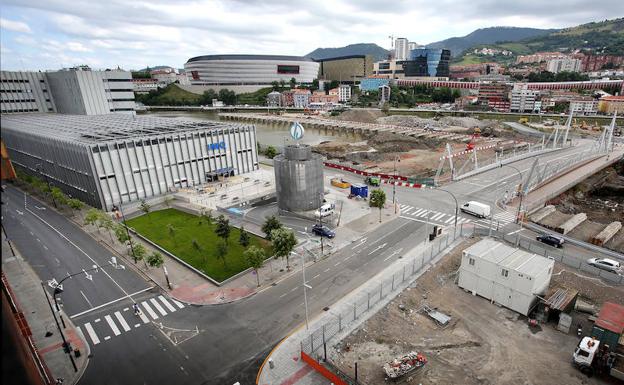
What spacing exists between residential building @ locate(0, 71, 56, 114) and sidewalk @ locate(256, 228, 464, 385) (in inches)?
5118

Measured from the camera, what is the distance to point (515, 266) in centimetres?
3152

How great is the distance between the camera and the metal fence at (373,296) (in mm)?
28359

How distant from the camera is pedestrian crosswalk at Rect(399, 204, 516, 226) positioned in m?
51.7

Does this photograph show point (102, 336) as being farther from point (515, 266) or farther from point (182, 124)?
point (182, 124)

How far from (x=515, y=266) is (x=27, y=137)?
8988 cm

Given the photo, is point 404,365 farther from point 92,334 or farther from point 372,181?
point 372,181

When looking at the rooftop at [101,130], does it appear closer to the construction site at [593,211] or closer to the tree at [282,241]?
the tree at [282,241]

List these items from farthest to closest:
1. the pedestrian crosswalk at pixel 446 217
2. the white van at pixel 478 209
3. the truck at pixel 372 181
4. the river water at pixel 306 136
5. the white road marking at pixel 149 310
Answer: the river water at pixel 306 136 → the truck at pixel 372 181 → the white van at pixel 478 209 → the pedestrian crosswalk at pixel 446 217 → the white road marking at pixel 149 310

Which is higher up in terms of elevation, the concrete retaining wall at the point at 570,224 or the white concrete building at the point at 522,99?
the white concrete building at the point at 522,99

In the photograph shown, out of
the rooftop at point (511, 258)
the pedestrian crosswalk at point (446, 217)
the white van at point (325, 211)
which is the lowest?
the pedestrian crosswalk at point (446, 217)

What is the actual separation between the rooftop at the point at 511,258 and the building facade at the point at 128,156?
5358cm

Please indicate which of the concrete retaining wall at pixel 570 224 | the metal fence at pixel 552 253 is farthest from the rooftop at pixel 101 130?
the concrete retaining wall at pixel 570 224

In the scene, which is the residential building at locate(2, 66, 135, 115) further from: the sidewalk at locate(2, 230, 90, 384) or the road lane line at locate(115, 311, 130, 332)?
the road lane line at locate(115, 311, 130, 332)

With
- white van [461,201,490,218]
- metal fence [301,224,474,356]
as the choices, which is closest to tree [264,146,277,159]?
white van [461,201,490,218]
